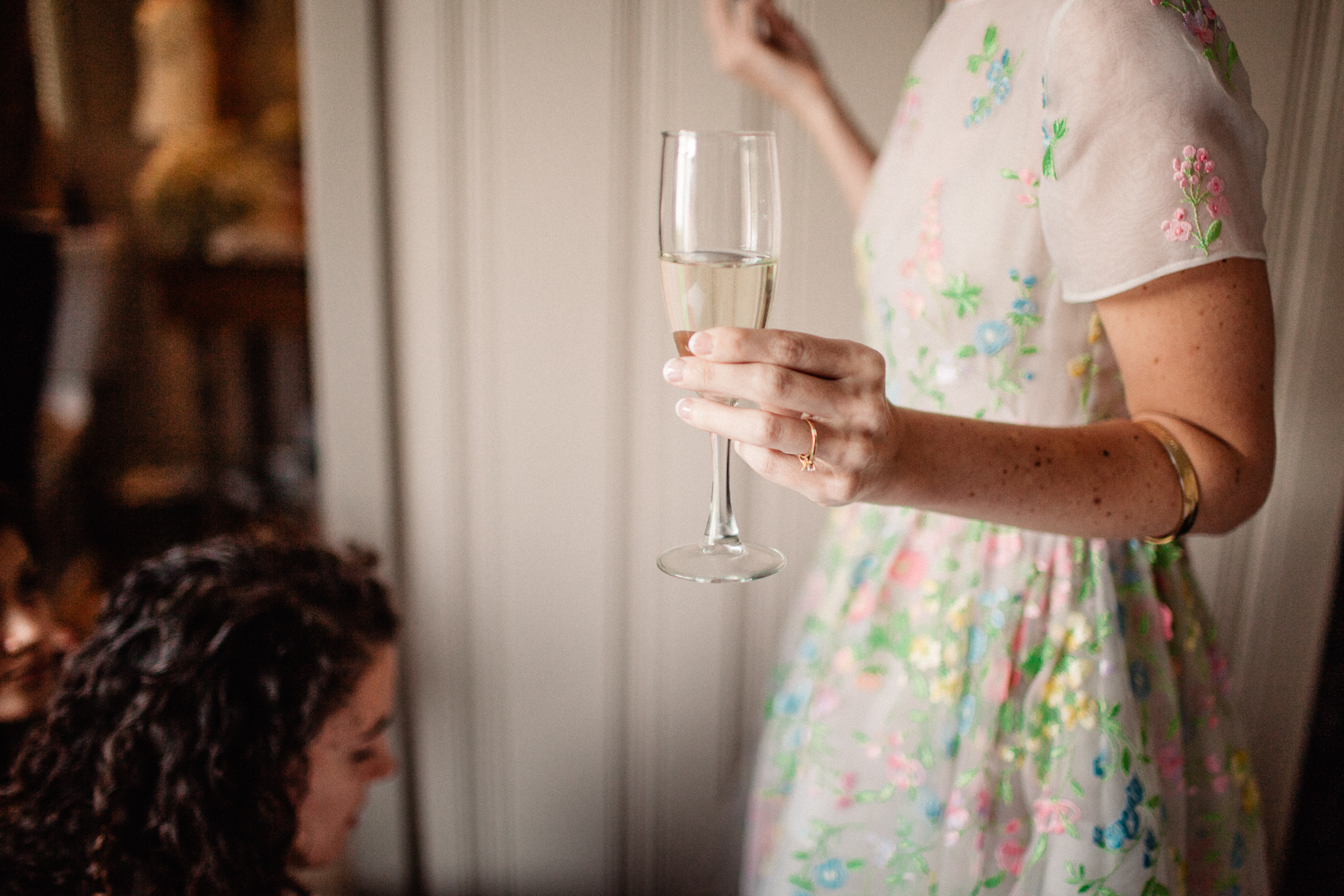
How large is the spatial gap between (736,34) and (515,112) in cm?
34

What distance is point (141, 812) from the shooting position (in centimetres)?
84

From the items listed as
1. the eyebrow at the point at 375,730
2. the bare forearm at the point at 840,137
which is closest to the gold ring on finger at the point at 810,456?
the bare forearm at the point at 840,137

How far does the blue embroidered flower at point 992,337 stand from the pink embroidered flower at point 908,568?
0.66 feet

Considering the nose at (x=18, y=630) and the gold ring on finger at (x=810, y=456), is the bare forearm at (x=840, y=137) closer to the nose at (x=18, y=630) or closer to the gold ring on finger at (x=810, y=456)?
the gold ring on finger at (x=810, y=456)

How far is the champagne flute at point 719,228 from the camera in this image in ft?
1.58

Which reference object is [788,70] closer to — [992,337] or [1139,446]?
[992,337]

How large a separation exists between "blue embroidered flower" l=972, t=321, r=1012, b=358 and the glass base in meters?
0.27

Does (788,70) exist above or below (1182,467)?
above

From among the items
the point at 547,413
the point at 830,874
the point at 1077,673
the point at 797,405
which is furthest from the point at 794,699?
the point at 547,413

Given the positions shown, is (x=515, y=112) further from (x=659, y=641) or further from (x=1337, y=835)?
(x=1337, y=835)

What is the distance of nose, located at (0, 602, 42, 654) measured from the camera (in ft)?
3.51

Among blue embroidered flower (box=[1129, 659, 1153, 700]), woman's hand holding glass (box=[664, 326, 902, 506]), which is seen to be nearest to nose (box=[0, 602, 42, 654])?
woman's hand holding glass (box=[664, 326, 902, 506])

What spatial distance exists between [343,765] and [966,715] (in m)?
0.69

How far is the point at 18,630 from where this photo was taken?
108cm
